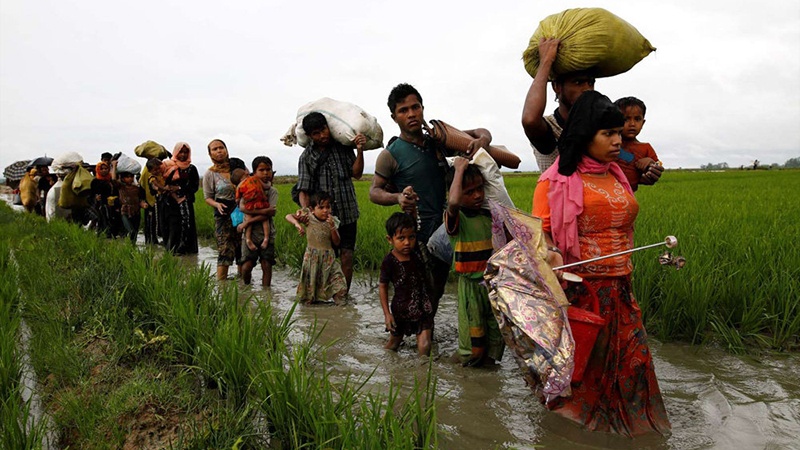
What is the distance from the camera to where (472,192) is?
10.4ft

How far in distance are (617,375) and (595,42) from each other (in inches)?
54.4

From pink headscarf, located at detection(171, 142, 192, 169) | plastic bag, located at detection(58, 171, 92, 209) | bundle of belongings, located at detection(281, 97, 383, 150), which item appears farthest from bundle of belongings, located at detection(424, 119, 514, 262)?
plastic bag, located at detection(58, 171, 92, 209)

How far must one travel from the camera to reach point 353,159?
5.07 m

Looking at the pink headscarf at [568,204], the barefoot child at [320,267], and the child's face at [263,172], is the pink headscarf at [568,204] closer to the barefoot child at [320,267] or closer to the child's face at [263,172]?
the barefoot child at [320,267]

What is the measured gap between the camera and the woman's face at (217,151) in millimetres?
6270

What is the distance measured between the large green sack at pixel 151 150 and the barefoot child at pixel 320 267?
4796mm

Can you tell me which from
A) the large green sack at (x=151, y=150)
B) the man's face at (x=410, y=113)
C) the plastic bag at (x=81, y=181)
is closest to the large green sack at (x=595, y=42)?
the man's face at (x=410, y=113)

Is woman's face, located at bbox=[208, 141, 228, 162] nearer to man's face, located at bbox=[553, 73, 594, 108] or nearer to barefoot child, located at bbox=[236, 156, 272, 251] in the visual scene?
barefoot child, located at bbox=[236, 156, 272, 251]

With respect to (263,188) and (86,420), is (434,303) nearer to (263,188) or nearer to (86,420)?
(86,420)

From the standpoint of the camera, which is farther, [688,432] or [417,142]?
[417,142]

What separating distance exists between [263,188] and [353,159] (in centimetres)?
120

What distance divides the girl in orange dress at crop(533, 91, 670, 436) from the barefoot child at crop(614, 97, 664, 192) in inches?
11.6

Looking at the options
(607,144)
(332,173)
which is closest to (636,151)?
(607,144)

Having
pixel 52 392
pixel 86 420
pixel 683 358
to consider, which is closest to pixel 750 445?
pixel 683 358
